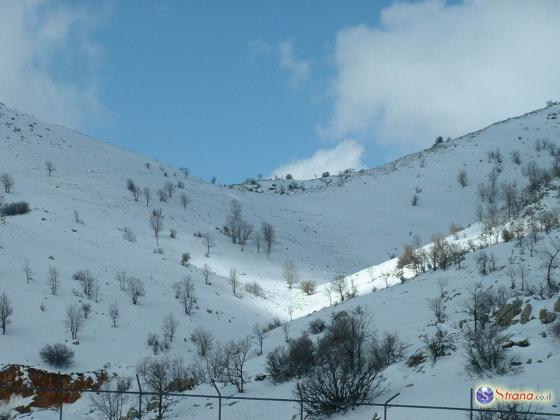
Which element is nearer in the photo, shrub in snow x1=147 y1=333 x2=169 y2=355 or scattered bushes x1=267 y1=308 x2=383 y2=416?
scattered bushes x1=267 y1=308 x2=383 y2=416

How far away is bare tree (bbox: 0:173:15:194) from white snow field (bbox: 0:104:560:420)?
0.75 metres

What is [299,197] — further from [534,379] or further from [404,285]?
[534,379]

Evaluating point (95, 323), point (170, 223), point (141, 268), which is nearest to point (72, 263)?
point (141, 268)

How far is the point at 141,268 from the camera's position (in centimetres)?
4869

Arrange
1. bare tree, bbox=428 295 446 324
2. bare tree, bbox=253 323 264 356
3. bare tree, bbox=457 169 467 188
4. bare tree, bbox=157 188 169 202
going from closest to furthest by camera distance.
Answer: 1. bare tree, bbox=428 295 446 324
2. bare tree, bbox=253 323 264 356
3. bare tree, bbox=157 188 169 202
4. bare tree, bbox=457 169 467 188

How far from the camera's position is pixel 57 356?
30.4 meters

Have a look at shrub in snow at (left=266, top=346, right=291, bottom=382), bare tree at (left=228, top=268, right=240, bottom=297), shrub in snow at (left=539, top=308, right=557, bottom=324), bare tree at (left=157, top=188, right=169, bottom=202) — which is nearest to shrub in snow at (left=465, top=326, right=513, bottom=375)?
shrub in snow at (left=539, top=308, right=557, bottom=324)

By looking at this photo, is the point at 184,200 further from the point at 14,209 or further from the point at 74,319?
the point at 74,319

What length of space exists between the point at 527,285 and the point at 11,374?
27705mm

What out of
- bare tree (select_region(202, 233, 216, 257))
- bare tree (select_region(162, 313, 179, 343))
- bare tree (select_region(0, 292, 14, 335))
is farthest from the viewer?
bare tree (select_region(202, 233, 216, 257))

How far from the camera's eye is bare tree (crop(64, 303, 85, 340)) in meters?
34.3

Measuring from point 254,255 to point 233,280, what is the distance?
14.1 m

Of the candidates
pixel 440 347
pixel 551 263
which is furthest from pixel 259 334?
pixel 551 263

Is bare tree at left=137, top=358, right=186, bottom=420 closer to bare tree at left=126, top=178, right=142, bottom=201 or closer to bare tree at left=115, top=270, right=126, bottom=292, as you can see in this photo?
bare tree at left=115, top=270, right=126, bottom=292
